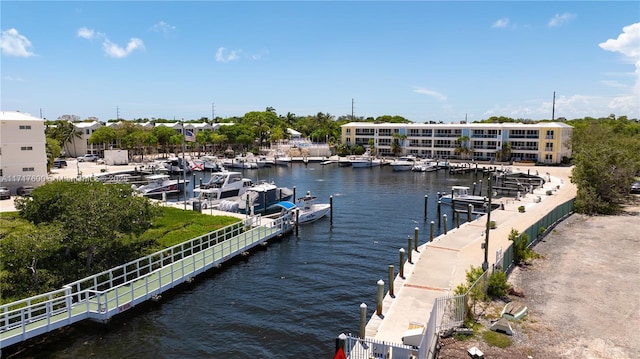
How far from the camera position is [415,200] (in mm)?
66250

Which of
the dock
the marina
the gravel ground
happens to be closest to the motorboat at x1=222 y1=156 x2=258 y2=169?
the marina

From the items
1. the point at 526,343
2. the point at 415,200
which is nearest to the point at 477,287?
the point at 526,343

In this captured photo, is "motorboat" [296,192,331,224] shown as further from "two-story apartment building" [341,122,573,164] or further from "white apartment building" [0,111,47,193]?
"two-story apartment building" [341,122,573,164]

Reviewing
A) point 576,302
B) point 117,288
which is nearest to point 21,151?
point 117,288

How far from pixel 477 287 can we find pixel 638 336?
23.6ft

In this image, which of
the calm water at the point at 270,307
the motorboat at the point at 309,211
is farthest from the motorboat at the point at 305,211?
the calm water at the point at 270,307

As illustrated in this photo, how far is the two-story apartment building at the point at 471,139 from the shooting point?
107 meters

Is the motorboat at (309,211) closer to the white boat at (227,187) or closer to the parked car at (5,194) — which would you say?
the white boat at (227,187)

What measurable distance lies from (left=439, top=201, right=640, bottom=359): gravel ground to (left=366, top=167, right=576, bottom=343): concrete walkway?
2.42 metres

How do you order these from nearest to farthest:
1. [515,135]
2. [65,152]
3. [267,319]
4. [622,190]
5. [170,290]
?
[267,319] < [170,290] < [622,190] < [515,135] < [65,152]

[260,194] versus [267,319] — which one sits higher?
[260,194]

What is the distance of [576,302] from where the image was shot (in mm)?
25062

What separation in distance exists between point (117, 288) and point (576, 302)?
82.1ft

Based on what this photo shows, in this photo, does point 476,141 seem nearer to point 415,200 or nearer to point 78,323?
point 415,200
